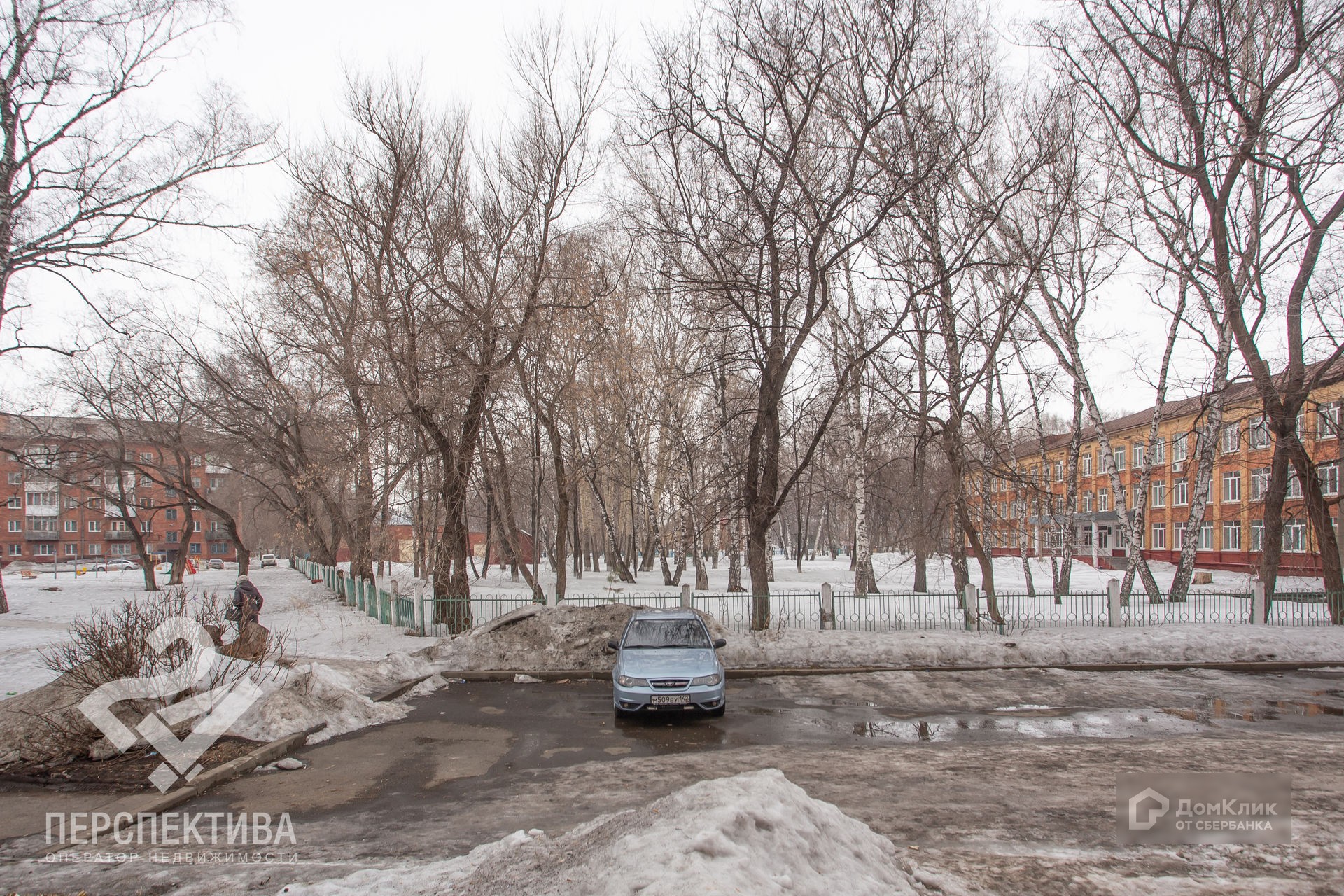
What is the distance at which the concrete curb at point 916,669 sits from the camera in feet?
45.1

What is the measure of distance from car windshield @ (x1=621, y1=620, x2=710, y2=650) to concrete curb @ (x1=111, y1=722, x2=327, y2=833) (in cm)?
466

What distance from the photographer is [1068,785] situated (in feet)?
22.4

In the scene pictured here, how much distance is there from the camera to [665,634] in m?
11.7

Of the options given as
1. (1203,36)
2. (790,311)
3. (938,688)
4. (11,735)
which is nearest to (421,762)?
(11,735)

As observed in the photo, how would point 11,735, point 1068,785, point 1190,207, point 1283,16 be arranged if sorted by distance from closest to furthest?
point 1068,785, point 11,735, point 1283,16, point 1190,207

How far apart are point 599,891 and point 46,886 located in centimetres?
411

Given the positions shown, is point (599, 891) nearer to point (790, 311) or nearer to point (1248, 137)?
point (790, 311)

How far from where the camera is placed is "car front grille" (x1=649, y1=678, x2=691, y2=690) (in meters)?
10.1

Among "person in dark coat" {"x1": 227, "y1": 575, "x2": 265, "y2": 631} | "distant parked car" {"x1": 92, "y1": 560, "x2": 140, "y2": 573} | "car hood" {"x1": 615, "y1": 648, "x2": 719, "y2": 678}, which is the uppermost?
"person in dark coat" {"x1": 227, "y1": 575, "x2": 265, "y2": 631}

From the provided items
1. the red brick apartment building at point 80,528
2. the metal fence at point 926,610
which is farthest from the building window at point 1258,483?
the red brick apartment building at point 80,528

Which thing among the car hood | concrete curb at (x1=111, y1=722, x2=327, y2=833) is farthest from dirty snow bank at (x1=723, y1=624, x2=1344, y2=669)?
concrete curb at (x1=111, y1=722, x2=327, y2=833)

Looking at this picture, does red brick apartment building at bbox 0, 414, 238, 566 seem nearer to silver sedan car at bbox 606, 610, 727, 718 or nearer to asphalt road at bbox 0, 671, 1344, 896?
silver sedan car at bbox 606, 610, 727, 718

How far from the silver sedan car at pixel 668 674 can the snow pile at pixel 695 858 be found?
4.94 metres

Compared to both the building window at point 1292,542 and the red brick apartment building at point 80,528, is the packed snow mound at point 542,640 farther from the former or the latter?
the red brick apartment building at point 80,528
